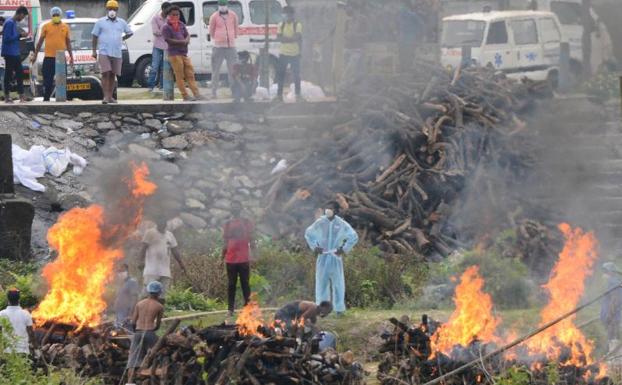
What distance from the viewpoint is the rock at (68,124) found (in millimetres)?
25578

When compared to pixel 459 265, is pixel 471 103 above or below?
above

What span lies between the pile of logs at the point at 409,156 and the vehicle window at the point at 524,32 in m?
2.40

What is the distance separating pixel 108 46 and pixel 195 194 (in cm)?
297

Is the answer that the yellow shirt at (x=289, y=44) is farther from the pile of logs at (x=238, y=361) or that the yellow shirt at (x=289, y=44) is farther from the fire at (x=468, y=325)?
the pile of logs at (x=238, y=361)

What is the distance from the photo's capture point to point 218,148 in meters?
26.3

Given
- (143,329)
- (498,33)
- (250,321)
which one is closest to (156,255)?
(250,321)

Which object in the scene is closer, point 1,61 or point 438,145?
point 438,145

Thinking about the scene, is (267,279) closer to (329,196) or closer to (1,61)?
(329,196)

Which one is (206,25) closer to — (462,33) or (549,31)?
(462,33)

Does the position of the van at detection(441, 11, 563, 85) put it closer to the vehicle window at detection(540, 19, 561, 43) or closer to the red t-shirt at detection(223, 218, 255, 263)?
the vehicle window at detection(540, 19, 561, 43)

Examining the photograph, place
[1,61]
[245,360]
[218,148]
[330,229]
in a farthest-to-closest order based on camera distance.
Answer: [1,61] → [218,148] → [330,229] → [245,360]

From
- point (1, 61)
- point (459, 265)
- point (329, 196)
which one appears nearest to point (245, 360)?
point (459, 265)

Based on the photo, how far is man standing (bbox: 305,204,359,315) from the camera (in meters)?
20.3

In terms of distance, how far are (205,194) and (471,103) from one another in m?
4.97
